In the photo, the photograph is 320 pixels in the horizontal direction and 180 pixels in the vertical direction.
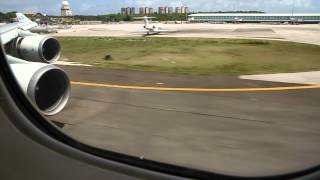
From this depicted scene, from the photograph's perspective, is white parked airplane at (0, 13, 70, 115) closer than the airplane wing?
No

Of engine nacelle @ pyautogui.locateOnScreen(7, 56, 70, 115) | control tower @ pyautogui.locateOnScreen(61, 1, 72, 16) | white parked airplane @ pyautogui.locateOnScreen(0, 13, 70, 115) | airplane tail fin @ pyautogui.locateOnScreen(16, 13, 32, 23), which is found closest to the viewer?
control tower @ pyautogui.locateOnScreen(61, 1, 72, 16)

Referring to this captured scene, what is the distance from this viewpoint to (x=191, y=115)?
3629 mm

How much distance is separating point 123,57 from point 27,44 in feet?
2.66

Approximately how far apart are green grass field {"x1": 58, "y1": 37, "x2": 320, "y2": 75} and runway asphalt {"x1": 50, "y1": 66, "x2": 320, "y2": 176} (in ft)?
0.39

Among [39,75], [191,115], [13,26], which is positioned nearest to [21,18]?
[13,26]

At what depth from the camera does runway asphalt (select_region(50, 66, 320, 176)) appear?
2.88 m

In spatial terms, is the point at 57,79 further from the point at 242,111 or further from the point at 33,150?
the point at 242,111

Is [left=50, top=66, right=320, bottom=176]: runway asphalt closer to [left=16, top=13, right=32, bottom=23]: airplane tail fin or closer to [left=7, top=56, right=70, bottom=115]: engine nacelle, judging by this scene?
[left=7, top=56, right=70, bottom=115]: engine nacelle

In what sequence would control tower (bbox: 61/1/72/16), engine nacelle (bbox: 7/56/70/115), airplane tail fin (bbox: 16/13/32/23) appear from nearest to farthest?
control tower (bbox: 61/1/72/16), airplane tail fin (bbox: 16/13/32/23), engine nacelle (bbox: 7/56/70/115)

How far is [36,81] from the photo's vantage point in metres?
2.76

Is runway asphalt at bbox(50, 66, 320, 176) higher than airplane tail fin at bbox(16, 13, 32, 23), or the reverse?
airplane tail fin at bbox(16, 13, 32, 23)

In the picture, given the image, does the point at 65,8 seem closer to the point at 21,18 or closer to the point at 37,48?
the point at 21,18

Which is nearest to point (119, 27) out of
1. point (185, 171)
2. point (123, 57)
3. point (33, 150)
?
point (123, 57)

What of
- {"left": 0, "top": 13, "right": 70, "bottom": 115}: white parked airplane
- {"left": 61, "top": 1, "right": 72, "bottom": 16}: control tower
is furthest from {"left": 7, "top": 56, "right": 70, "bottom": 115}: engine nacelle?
{"left": 61, "top": 1, "right": 72, "bottom": 16}: control tower
